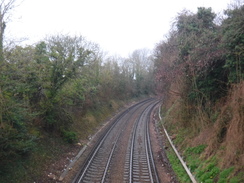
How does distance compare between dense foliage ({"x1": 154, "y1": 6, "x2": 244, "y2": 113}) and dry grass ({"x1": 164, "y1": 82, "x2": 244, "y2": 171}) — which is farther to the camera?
dense foliage ({"x1": 154, "y1": 6, "x2": 244, "y2": 113})

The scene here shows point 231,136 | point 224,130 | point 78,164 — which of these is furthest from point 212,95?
point 78,164

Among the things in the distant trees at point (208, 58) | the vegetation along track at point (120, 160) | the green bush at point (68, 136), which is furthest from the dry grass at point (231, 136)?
the green bush at point (68, 136)

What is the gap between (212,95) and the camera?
1256 centimetres

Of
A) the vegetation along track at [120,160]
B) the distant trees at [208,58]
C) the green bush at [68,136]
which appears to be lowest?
the vegetation along track at [120,160]

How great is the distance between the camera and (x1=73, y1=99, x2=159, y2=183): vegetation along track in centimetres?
962

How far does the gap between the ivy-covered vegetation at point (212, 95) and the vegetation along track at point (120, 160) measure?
2162mm

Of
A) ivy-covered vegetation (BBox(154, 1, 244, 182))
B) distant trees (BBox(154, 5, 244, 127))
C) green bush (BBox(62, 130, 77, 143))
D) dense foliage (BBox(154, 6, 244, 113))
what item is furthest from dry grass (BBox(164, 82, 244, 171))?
green bush (BBox(62, 130, 77, 143))

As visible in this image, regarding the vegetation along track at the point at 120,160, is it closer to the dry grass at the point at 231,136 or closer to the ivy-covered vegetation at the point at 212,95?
the ivy-covered vegetation at the point at 212,95

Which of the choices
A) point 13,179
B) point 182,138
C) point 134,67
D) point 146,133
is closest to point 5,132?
point 13,179

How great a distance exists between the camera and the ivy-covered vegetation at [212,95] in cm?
801

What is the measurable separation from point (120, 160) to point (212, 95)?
656 cm

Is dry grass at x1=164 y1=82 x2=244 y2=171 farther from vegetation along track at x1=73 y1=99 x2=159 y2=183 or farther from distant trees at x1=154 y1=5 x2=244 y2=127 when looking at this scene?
vegetation along track at x1=73 y1=99 x2=159 y2=183

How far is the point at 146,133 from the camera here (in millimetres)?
18281

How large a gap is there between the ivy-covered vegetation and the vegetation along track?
216cm
